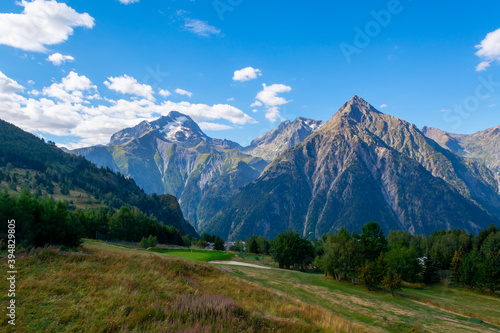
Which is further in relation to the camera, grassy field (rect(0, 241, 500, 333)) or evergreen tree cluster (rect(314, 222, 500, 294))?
evergreen tree cluster (rect(314, 222, 500, 294))

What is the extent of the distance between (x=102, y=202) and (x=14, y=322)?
203 m

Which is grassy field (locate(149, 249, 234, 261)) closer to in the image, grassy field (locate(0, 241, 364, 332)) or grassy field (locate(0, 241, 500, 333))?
grassy field (locate(0, 241, 500, 333))

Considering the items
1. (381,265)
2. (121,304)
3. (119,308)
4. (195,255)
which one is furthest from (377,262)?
(119,308)

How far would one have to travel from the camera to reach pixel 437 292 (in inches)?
2165

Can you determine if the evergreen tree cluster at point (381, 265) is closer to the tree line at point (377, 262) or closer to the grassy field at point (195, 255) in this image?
the tree line at point (377, 262)

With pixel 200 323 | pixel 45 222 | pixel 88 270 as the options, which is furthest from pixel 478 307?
pixel 45 222

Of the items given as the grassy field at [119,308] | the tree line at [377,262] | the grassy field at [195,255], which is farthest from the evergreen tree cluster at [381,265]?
the grassy field at [119,308]

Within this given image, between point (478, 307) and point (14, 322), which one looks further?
point (478, 307)

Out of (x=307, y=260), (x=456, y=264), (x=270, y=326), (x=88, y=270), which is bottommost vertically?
(x=307, y=260)

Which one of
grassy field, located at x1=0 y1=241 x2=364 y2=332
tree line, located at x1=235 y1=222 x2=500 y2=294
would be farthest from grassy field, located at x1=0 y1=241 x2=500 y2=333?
tree line, located at x1=235 y1=222 x2=500 y2=294

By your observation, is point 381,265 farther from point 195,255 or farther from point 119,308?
point 119,308

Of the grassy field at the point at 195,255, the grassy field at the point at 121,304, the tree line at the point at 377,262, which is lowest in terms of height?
the grassy field at the point at 195,255

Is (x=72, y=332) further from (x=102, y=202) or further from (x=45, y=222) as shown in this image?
(x=102, y=202)

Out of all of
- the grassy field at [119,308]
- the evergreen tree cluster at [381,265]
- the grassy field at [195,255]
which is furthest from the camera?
the grassy field at [195,255]
